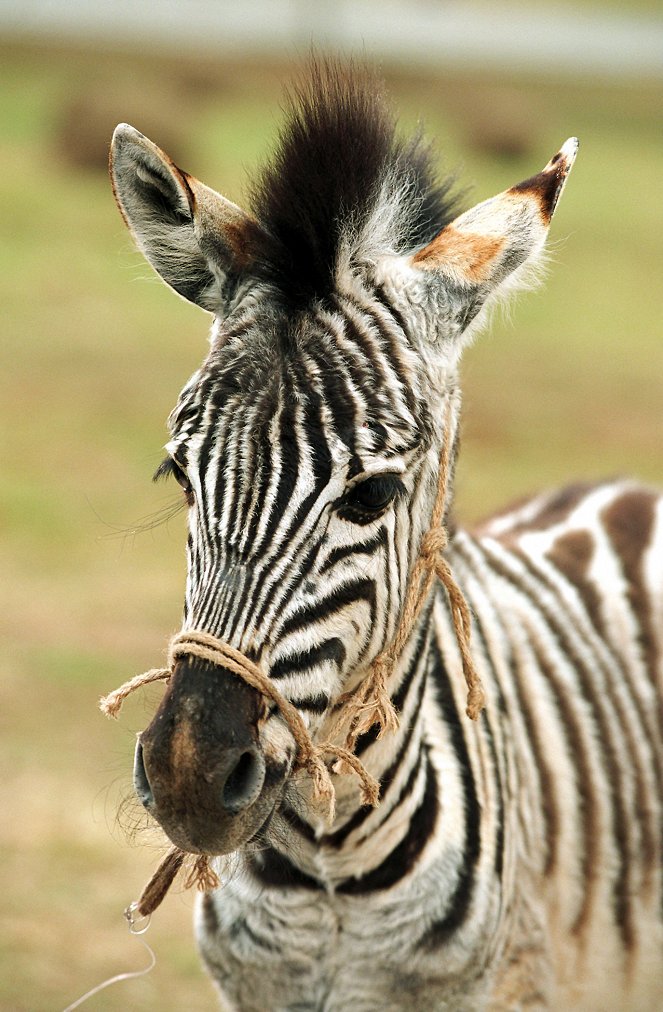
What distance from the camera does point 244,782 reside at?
9.48 ft

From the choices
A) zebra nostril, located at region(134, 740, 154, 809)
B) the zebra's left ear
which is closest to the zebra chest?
zebra nostril, located at region(134, 740, 154, 809)

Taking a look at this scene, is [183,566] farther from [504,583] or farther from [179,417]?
[179,417]

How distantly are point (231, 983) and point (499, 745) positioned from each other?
1.02 metres

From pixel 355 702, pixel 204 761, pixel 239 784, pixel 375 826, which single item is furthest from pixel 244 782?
Answer: pixel 375 826

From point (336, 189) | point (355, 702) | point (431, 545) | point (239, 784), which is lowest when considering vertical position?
point (239, 784)

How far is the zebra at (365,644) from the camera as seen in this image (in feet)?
9.86

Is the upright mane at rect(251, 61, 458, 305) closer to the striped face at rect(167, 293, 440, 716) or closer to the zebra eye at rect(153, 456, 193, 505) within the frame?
the striped face at rect(167, 293, 440, 716)

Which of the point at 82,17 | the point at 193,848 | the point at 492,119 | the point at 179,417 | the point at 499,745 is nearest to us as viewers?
the point at 193,848

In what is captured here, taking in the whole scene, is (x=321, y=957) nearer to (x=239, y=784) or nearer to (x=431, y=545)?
(x=239, y=784)

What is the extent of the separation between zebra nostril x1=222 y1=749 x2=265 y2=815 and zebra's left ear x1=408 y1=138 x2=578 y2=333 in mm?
1233

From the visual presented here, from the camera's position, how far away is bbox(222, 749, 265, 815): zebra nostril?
9.40 feet

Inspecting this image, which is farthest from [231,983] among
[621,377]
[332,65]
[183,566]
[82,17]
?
[82,17]

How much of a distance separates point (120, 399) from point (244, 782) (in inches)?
507

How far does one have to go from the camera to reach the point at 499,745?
3.98 metres
